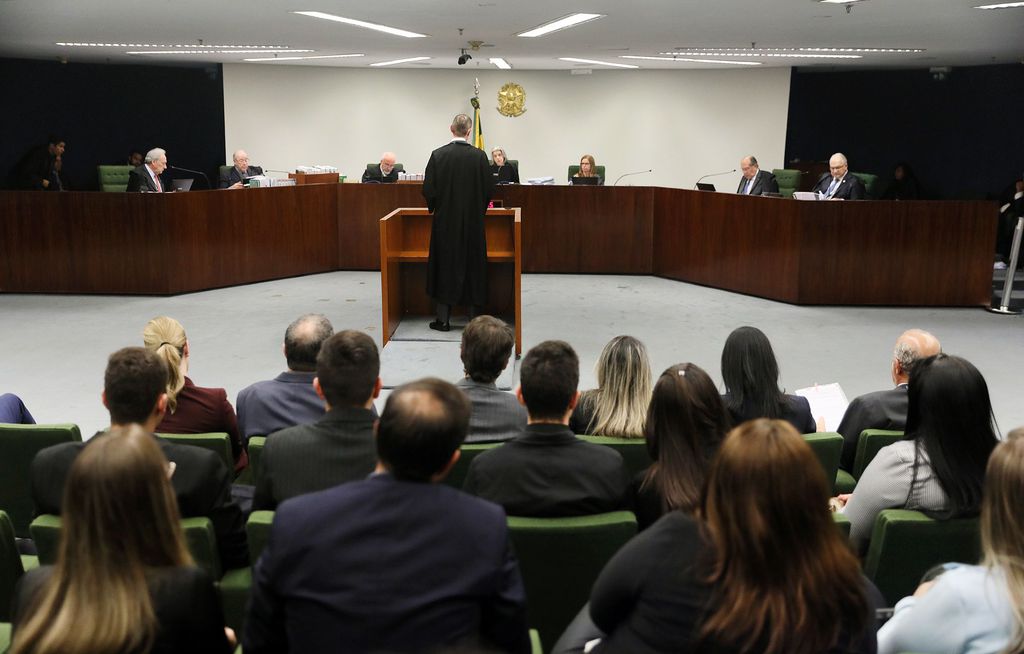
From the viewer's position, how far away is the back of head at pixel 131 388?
7.98 feet

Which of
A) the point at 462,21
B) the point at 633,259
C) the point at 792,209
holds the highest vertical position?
the point at 462,21

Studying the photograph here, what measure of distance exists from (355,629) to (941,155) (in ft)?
50.3

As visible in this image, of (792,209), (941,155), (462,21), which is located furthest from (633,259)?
(941,155)

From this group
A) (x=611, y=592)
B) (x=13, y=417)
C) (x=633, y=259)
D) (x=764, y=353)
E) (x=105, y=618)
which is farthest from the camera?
(x=633, y=259)

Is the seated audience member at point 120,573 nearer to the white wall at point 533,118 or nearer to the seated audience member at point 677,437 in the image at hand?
the seated audience member at point 677,437

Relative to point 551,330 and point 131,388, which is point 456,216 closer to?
point 551,330

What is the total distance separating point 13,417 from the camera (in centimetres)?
348

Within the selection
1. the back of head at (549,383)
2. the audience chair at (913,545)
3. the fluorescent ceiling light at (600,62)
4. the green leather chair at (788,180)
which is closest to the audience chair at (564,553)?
the back of head at (549,383)

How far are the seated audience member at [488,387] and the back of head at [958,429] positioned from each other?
1.22m

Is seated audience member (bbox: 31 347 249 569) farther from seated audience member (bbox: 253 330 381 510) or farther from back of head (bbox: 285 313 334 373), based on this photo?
back of head (bbox: 285 313 334 373)

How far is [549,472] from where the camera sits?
2369mm

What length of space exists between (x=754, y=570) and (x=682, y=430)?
0.87 metres

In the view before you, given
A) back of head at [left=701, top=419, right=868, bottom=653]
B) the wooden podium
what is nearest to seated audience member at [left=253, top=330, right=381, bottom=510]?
back of head at [left=701, top=419, right=868, bottom=653]

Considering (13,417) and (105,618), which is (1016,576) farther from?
(13,417)
